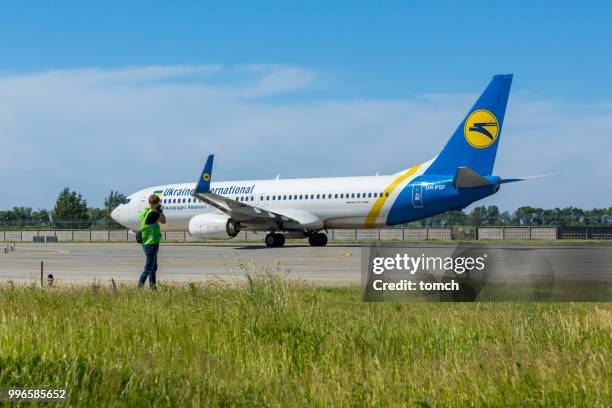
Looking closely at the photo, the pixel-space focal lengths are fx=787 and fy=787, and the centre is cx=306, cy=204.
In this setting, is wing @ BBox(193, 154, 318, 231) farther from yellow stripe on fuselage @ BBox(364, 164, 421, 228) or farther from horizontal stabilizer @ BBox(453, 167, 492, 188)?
horizontal stabilizer @ BBox(453, 167, 492, 188)

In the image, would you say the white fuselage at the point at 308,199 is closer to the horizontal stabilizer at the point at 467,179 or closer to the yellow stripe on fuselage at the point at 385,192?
the yellow stripe on fuselage at the point at 385,192

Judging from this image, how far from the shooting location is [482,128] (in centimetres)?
3719

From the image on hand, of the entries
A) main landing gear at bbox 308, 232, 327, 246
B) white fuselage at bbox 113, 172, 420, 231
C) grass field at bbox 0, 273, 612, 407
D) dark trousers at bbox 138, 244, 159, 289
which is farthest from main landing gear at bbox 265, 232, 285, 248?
grass field at bbox 0, 273, 612, 407

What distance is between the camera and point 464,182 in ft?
121

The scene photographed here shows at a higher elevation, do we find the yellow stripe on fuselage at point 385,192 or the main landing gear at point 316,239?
the yellow stripe on fuselage at point 385,192

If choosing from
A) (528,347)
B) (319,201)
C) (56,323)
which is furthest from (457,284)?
(319,201)

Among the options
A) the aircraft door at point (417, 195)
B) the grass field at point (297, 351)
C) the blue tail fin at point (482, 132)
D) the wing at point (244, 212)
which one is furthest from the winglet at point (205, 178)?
the grass field at point (297, 351)

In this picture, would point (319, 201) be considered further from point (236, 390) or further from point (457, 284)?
point (236, 390)

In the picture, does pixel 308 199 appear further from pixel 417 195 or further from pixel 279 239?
pixel 417 195

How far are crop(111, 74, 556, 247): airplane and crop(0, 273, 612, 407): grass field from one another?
2510cm

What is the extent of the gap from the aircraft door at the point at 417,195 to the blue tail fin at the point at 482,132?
1825 millimetres

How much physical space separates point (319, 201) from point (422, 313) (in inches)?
1213

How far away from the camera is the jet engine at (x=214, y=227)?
41.2 metres

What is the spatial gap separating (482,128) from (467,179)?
2.71m
